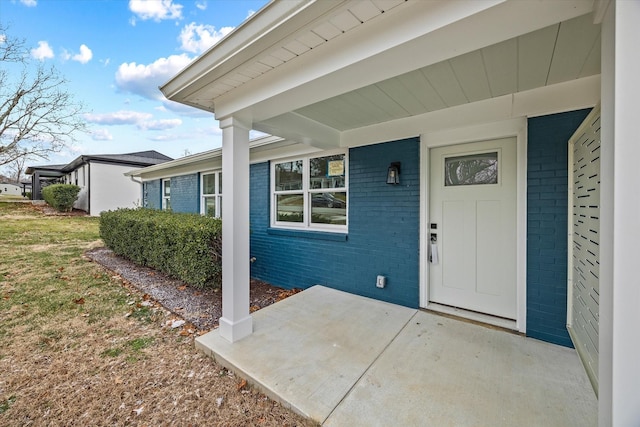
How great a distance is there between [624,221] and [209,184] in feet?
24.5

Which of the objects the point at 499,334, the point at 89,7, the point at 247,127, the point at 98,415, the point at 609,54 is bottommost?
the point at 98,415

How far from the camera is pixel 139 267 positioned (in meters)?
5.93

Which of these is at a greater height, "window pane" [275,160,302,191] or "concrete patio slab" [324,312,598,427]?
"window pane" [275,160,302,191]

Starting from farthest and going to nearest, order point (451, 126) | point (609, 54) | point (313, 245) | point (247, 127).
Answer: point (313, 245)
point (451, 126)
point (247, 127)
point (609, 54)

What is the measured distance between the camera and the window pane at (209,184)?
23.5 ft

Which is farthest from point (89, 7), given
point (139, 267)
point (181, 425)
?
point (181, 425)

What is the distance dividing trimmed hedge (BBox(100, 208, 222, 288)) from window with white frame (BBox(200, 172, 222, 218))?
62.4 inches

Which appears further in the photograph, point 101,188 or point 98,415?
point 101,188

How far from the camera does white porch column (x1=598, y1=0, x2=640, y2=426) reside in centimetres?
105

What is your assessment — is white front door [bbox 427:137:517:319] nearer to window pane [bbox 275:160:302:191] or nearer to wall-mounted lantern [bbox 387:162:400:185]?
wall-mounted lantern [bbox 387:162:400:185]

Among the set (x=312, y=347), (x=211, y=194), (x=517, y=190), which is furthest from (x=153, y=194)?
(x=517, y=190)

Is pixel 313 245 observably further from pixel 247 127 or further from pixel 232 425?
pixel 232 425

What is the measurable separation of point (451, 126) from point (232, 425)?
3470 mm

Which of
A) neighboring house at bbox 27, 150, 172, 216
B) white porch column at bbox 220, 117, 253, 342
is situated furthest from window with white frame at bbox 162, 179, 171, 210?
white porch column at bbox 220, 117, 253, 342
